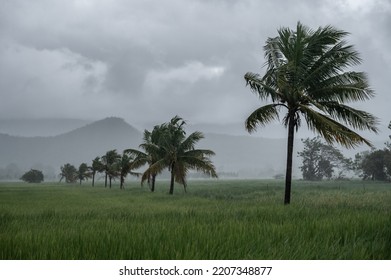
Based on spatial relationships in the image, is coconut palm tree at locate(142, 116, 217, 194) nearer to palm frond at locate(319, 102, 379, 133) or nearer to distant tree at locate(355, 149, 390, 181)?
palm frond at locate(319, 102, 379, 133)

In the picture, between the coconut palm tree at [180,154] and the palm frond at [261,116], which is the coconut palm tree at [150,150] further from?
the palm frond at [261,116]

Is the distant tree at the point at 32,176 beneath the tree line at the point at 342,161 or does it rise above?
beneath

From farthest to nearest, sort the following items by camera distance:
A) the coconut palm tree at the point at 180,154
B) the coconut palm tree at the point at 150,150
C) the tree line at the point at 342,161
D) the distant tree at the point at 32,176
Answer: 1. the distant tree at the point at 32,176
2. the tree line at the point at 342,161
3. the coconut palm tree at the point at 150,150
4. the coconut palm tree at the point at 180,154

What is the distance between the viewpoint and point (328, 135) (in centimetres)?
1440

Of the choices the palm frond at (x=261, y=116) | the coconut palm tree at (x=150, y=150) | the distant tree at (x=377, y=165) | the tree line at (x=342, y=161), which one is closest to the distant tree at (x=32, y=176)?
the tree line at (x=342, y=161)

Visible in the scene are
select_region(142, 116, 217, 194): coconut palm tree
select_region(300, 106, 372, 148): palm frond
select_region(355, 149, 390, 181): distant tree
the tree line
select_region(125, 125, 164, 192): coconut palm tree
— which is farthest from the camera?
the tree line

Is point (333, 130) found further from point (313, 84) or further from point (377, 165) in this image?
point (377, 165)

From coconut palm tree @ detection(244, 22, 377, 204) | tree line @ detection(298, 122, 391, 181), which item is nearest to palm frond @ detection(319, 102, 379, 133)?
coconut palm tree @ detection(244, 22, 377, 204)

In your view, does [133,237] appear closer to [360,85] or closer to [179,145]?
[360,85]

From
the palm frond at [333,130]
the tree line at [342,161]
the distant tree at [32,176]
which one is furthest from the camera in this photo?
the distant tree at [32,176]

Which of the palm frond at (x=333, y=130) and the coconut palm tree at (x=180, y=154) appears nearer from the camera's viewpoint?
the palm frond at (x=333, y=130)

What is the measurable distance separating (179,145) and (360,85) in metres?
15.6
